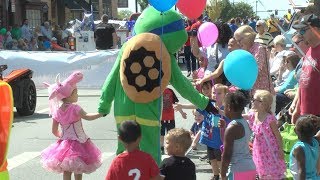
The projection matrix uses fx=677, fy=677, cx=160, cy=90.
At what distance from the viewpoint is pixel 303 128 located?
556 cm

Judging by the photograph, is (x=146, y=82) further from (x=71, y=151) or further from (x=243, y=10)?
(x=243, y=10)

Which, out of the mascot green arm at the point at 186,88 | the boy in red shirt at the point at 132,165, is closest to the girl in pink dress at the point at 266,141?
the mascot green arm at the point at 186,88

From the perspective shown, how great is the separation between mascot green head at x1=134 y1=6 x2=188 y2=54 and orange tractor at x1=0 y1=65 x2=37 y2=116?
6793 millimetres

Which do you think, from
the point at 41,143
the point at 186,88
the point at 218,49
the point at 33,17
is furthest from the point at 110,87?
the point at 33,17

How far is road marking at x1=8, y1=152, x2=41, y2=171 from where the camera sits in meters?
8.83

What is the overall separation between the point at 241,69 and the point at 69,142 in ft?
6.12

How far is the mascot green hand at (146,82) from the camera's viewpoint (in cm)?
577

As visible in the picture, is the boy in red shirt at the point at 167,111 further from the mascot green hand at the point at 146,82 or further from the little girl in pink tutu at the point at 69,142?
the mascot green hand at the point at 146,82

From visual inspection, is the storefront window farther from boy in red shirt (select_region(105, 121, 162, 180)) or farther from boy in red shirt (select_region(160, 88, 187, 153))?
boy in red shirt (select_region(105, 121, 162, 180))

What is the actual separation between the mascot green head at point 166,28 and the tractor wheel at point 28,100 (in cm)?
703

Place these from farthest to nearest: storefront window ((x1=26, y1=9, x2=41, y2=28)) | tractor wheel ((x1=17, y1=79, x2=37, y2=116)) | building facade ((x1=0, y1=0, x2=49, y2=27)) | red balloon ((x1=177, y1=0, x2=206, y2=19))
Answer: storefront window ((x1=26, y1=9, x2=41, y2=28)) < building facade ((x1=0, y1=0, x2=49, y2=27)) < tractor wheel ((x1=17, y1=79, x2=37, y2=116)) < red balloon ((x1=177, y1=0, x2=206, y2=19))

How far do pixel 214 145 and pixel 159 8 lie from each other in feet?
7.30

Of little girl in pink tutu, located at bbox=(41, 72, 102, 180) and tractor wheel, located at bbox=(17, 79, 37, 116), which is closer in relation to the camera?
little girl in pink tutu, located at bbox=(41, 72, 102, 180)

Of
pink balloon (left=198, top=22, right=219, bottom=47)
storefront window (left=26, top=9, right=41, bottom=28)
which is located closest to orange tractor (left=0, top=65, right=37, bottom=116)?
pink balloon (left=198, top=22, right=219, bottom=47)
